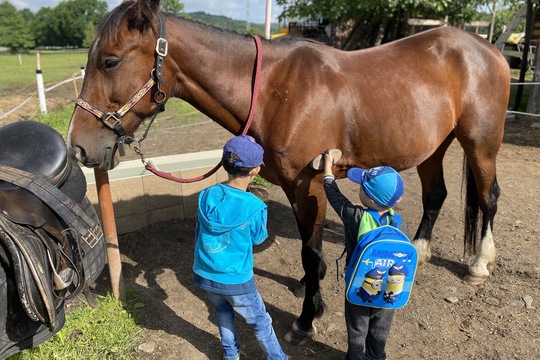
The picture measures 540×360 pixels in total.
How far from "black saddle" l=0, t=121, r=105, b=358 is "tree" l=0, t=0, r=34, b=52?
75783mm

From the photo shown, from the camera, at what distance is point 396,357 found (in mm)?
2385

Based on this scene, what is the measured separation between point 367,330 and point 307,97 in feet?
4.36

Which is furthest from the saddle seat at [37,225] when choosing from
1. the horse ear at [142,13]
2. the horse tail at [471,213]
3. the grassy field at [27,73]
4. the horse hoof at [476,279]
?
the grassy field at [27,73]

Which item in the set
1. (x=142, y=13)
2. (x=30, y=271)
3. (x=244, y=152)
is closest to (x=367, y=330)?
(x=244, y=152)

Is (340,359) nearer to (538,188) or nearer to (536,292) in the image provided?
(536,292)

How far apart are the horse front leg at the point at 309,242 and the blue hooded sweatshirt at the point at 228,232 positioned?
0.59 m

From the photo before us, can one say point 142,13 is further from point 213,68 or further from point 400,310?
point 400,310

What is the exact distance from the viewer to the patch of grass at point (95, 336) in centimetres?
228

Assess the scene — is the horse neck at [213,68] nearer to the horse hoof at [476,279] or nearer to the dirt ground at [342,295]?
the dirt ground at [342,295]

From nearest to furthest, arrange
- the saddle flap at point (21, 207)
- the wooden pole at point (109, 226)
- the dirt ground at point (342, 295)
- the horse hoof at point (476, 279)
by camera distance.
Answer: the saddle flap at point (21, 207)
the dirt ground at point (342, 295)
the wooden pole at point (109, 226)
the horse hoof at point (476, 279)

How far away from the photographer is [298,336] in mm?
2527

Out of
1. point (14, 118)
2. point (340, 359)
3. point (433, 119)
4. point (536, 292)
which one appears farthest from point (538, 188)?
point (14, 118)

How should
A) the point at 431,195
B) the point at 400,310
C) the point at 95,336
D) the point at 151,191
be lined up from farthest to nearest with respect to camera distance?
the point at 151,191
the point at 431,195
the point at 400,310
the point at 95,336

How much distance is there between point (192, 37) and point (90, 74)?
1.89 ft
